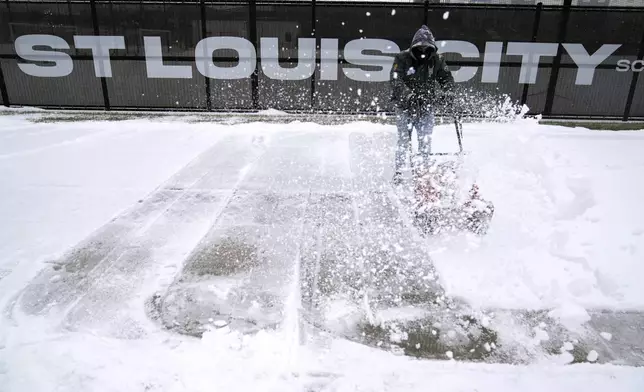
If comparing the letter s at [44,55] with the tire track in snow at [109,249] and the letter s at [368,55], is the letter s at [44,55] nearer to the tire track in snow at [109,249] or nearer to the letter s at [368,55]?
the tire track in snow at [109,249]

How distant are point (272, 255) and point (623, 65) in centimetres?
888

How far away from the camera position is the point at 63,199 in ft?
16.5

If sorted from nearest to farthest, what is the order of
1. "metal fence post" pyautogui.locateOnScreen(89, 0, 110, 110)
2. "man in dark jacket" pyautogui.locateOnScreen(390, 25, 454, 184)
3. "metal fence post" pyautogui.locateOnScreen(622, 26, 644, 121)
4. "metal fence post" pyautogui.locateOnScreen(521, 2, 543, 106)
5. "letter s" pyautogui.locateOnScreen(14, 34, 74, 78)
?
1. "man in dark jacket" pyautogui.locateOnScreen(390, 25, 454, 184)
2. "metal fence post" pyautogui.locateOnScreen(521, 2, 543, 106)
3. "metal fence post" pyautogui.locateOnScreen(622, 26, 644, 121)
4. "metal fence post" pyautogui.locateOnScreen(89, 0, 110, 110)
5. "letter s" pyautogui.locateOnScreen(14, 34, 74, 78)

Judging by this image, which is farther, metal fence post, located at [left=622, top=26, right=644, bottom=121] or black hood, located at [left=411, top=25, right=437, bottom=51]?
metal fence post, located at [left=622, top=26, right=644, bottom=121]

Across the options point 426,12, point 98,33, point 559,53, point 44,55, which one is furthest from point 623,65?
point 44,55

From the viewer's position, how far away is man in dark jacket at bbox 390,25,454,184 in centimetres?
528

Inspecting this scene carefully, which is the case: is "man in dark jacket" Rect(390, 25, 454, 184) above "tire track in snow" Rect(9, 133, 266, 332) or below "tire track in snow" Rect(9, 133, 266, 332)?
above

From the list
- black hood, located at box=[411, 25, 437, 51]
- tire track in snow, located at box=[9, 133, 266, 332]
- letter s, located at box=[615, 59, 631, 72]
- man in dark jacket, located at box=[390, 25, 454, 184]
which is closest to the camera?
tire track in snow, located at box=[9, 133, 266, 332]

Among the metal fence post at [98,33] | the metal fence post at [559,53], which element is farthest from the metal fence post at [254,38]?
the metal fence post at [559,53]

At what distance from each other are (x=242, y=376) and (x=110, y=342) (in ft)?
3.08

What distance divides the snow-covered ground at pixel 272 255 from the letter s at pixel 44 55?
2.85 m

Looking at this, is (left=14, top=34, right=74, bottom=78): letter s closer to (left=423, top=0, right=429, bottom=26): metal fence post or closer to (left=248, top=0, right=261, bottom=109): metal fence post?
(left=248, top=0, right=261, bottom=109): metal fence post

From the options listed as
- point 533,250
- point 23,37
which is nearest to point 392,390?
point 533,250

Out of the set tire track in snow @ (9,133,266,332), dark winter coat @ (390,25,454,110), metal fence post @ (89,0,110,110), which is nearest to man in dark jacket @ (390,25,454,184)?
dark winter coat @ (390,25,454,110)
